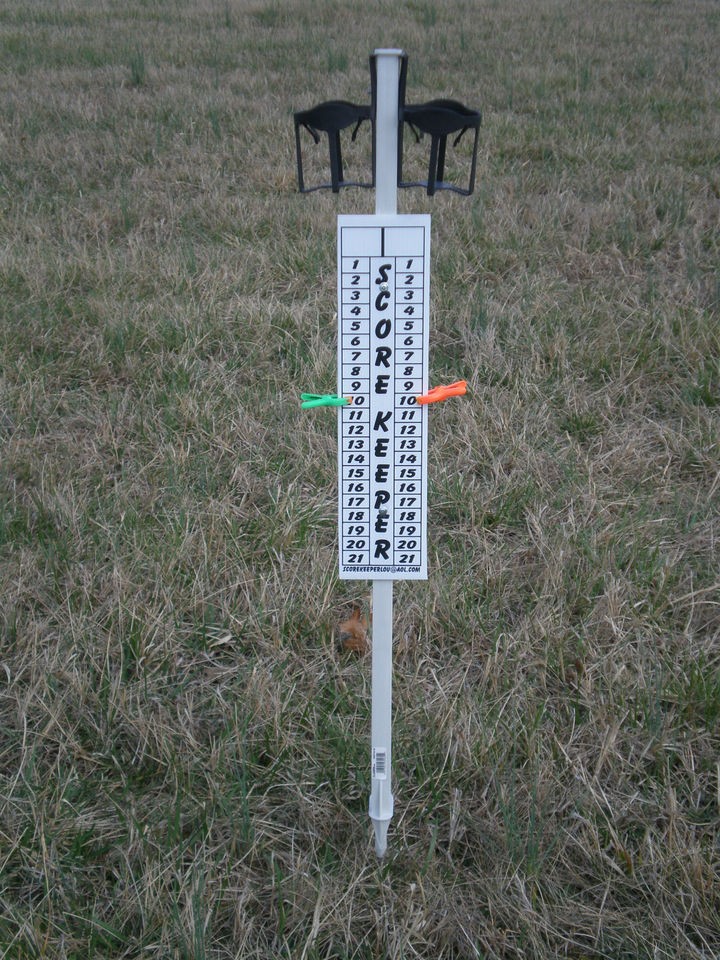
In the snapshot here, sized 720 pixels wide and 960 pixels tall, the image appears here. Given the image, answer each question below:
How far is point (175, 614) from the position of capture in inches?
99.3

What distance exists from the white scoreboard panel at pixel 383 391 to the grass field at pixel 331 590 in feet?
2.04

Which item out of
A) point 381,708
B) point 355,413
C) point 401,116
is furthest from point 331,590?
point 401,116

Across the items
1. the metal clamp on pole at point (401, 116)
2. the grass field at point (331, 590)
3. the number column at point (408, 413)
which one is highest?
the metal clamp on pole at point (401, 116)

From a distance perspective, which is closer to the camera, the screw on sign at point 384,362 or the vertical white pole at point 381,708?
the screw on sign at point 384,362

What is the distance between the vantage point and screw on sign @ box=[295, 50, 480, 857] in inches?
61.7

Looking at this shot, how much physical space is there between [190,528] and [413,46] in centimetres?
811

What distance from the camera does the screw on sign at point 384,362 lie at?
157cm

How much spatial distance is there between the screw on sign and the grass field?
12.1 inches

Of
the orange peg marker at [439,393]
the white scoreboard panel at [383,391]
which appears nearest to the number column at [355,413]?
the white scoreboard panel at [383,391]

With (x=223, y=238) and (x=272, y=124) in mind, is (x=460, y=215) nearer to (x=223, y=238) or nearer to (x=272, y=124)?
(x=223, y=238)

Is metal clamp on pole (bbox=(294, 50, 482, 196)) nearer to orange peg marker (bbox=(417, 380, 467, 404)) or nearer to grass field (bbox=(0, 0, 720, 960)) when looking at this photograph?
orange peg marker (bbox=(417, 380, 467, 404))

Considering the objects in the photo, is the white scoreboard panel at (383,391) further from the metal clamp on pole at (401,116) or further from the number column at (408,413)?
the metal clamp on pole at (401,116)

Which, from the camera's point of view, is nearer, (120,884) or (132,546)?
(120,884)

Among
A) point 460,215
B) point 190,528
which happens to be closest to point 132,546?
point 190,528
